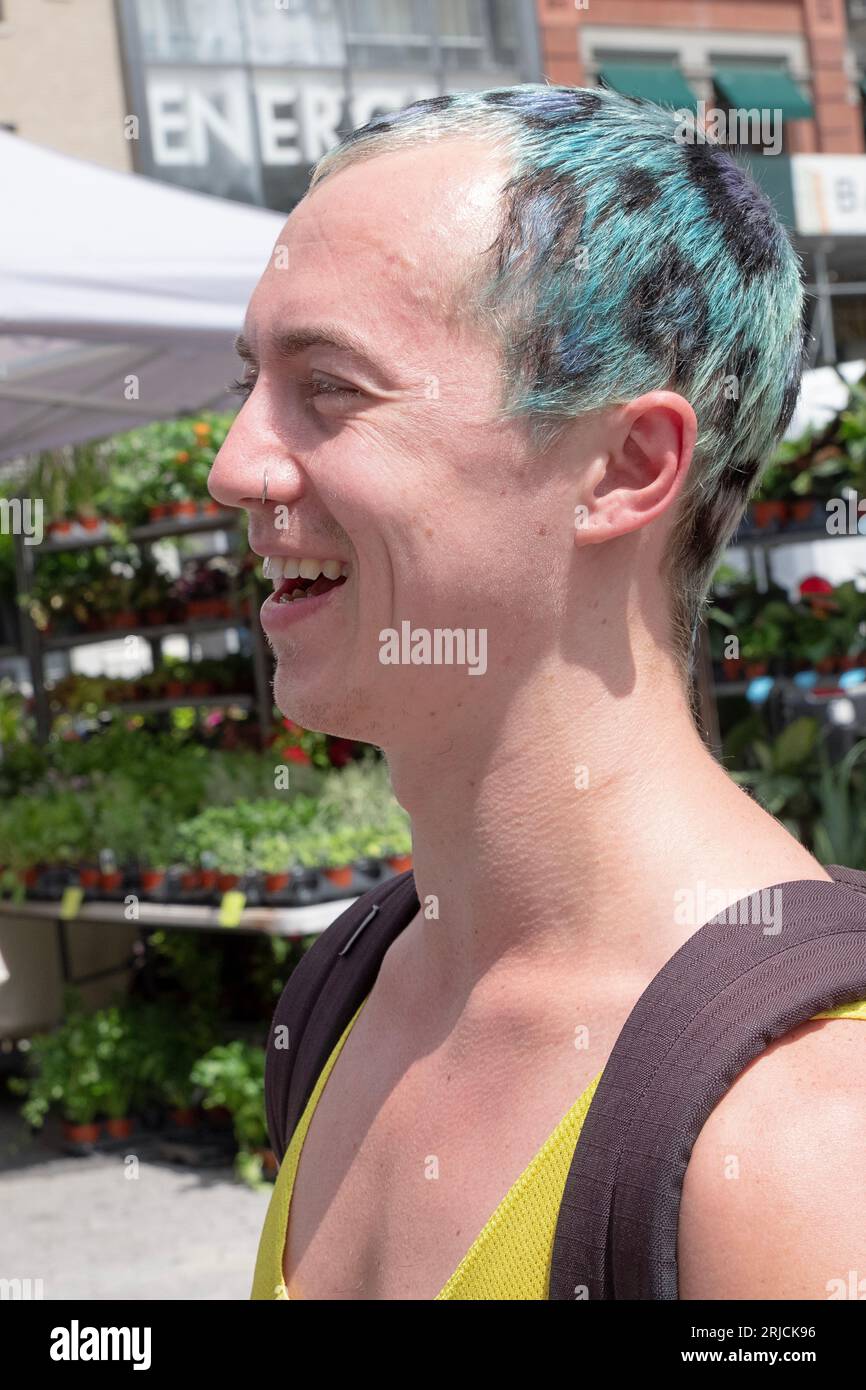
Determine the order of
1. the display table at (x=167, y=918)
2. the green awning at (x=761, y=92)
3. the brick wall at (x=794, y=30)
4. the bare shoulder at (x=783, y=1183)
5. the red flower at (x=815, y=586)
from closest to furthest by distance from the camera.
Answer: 1. the bare shoulder at (x=783, y=1183)
2. the display table at (x=167, y=918)
3. the red flower at (x=815, y=586)
4. the green awning at (x=761, y=92)
5. the brick wall at (x=794, y=30)

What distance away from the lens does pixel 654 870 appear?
1.04 metres

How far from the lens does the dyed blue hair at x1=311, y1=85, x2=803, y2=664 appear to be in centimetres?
103

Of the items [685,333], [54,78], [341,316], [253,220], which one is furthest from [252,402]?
[54,78]

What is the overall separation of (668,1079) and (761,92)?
2032 centimetres

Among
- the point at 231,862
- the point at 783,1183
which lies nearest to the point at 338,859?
the point at 231,862

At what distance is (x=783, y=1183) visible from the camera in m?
0.81

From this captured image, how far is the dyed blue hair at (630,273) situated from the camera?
1.03 meters

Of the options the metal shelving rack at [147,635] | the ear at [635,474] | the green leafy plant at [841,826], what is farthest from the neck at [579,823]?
the metal shelving rack at [147,635]

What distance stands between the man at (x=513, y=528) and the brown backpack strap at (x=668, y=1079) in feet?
0.35

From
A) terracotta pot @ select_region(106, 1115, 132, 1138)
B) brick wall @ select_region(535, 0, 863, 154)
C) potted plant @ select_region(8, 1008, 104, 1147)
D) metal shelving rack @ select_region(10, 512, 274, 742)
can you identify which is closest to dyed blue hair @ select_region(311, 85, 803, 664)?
potted plant @ select_region(8, 1008, 104, 1147)

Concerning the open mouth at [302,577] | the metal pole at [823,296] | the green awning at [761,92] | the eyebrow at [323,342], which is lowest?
the open mouth at [302,577]

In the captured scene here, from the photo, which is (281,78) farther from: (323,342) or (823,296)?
(323,342)

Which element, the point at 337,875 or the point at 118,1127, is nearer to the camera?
the point at 337,875

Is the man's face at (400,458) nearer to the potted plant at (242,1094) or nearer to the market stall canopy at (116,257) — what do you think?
the market stall canopy at (116,257)
